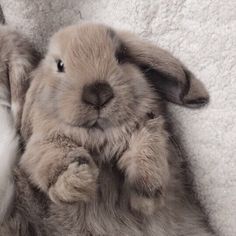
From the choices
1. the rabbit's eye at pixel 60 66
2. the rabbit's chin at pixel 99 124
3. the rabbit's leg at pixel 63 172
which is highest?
the rabbit's eye at pixel 60 66

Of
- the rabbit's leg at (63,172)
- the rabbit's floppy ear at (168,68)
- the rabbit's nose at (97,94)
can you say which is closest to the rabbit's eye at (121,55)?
the rabbit's floppy ear at (168,68)

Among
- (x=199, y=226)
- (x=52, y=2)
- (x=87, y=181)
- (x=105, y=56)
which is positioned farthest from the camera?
(x=52, y=2)

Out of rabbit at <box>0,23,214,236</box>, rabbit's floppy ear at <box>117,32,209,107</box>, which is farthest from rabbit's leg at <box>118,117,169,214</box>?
rabbit's floppy ear at <box>117,32,209,107</box>

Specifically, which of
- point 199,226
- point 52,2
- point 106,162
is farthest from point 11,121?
point 199,226

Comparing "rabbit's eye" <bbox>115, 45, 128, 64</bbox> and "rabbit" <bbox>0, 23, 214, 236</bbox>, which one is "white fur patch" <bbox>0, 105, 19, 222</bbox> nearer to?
"rabbit" <bbox>0, 23, 214, 236</bbox>

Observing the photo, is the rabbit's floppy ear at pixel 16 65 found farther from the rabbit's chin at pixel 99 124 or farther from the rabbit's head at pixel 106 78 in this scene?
the rabbit's chin at pixel 99 124

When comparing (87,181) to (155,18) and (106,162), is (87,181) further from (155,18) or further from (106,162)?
(155,18)

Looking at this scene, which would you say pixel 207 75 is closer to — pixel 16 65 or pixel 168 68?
pixel 168 68
